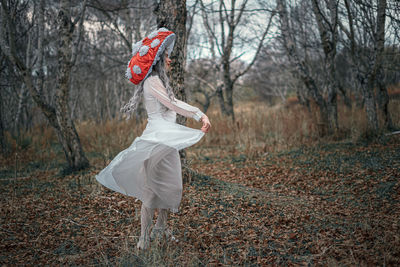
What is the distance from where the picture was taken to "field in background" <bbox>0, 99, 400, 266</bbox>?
106 inches

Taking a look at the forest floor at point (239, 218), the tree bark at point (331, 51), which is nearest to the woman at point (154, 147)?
the forest floor at point (239, 218)

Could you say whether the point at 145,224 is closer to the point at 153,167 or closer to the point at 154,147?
the point at 153,167

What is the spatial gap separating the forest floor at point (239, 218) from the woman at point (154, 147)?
417 mm

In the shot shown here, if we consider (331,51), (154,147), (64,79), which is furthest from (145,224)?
(331,51)

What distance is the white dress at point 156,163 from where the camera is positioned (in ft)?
8.89

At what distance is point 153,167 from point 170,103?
0.59 meters

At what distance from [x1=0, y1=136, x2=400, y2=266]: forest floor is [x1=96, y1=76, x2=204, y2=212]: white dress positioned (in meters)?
0.43

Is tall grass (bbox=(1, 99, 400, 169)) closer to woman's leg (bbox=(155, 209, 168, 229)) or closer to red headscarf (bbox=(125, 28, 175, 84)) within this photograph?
woman's leg (bbox=(155, 209, 168, 229))

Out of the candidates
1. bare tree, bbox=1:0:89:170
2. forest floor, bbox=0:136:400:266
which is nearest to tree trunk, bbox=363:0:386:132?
forest floor, bbox=0:136:400:266

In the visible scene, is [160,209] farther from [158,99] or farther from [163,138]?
[158,99]

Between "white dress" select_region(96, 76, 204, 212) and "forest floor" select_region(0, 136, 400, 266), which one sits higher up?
"white dress" select_region(96, 76, 204, 212)

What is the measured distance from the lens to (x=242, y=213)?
3748 mm

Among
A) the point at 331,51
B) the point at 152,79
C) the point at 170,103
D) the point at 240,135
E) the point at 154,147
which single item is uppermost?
the point at 331,51

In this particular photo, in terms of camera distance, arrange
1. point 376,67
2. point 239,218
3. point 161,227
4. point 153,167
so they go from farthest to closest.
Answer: point 376,67
point 239,218
point 161,227
point 153,167
